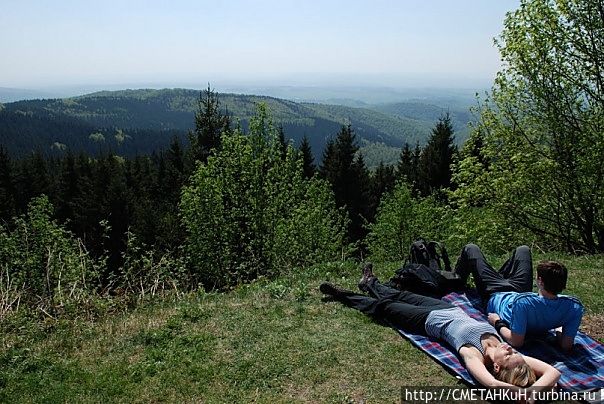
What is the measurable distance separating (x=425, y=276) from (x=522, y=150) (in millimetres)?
10723

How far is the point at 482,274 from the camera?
8.12 m

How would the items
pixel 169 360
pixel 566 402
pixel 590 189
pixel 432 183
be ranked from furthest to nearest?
pixel 432 183 → pixel 590 189 → pixel 169 360 → pixel 566 402

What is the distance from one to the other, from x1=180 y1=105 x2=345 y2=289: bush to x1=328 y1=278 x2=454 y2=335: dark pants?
13.8 m

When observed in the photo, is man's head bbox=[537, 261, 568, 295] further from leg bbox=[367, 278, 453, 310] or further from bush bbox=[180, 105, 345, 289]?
bush bbox=[180, 105, 345, 289]

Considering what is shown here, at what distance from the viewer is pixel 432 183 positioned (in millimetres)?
44438

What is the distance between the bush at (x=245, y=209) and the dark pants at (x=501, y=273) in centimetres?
1442

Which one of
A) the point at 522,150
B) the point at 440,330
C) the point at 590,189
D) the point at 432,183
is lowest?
the point at 432,183

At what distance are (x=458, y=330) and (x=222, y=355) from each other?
3632mm

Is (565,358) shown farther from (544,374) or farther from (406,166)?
(406,166)

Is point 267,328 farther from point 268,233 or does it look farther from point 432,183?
point 432,183

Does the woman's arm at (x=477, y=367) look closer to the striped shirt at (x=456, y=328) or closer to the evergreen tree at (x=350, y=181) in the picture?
the striped shirt at (x=456, y=328)

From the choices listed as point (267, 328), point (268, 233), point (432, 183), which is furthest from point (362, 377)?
point (432, 183)

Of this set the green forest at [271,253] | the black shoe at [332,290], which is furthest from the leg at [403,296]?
the green forest at [271,253]

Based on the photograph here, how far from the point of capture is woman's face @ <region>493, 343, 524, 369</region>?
576cm
